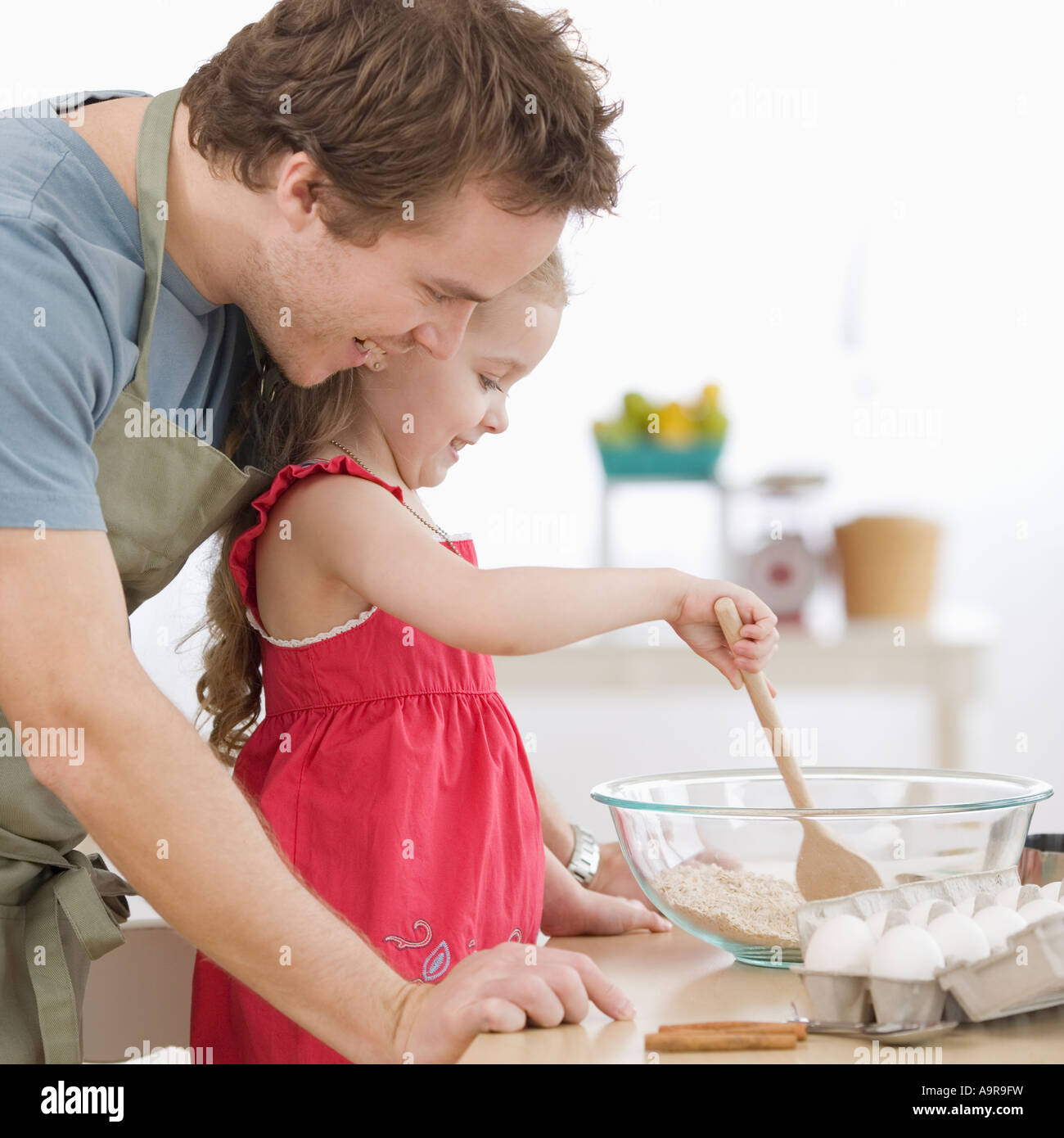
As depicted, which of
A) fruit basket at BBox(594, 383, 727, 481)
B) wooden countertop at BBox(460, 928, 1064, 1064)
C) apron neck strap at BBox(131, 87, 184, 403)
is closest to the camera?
wooden countertop at BBox(460, 928, 1064, 1064)

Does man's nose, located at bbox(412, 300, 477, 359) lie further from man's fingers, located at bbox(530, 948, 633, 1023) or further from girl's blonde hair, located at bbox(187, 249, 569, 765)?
man's fingers, located at bbox(530, 948, 633, 1023)

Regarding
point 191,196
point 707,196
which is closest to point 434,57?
point 191,196

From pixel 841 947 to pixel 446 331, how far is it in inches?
20.9

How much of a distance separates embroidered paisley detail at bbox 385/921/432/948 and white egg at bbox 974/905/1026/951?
1.29ft

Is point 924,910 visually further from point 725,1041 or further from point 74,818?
point 74,818

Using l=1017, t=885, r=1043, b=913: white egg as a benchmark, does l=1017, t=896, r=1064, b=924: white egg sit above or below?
above

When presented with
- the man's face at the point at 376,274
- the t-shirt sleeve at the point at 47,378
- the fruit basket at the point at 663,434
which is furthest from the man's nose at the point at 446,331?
the fruit basket at the point at 663,434

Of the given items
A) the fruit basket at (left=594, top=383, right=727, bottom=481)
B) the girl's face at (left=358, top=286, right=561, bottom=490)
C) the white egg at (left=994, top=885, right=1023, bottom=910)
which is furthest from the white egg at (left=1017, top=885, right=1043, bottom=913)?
the fruit basket at (left=594, top=383, right=727, bottom=481)

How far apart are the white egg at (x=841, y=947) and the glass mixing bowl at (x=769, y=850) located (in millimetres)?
111

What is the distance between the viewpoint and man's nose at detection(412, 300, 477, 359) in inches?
35.6

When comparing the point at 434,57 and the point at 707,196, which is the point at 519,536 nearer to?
the point at 707,196

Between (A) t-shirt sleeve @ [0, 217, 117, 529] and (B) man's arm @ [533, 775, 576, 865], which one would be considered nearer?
(A) t-shirt sleeve @ [0, 217, 117, 529]
